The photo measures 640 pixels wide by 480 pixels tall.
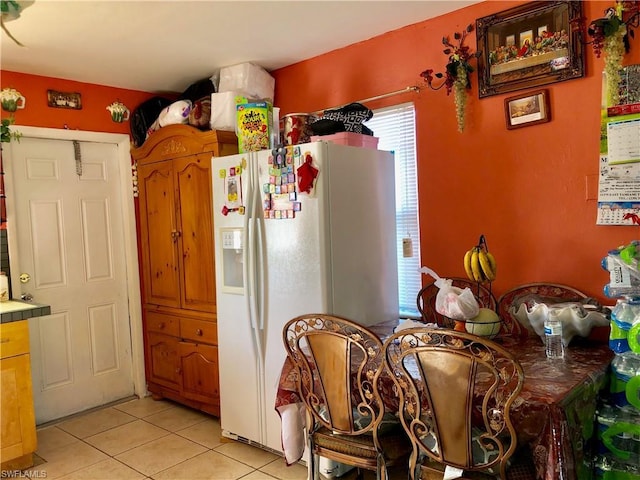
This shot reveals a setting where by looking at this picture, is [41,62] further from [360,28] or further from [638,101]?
[638,101]

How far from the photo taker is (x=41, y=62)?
128 inches

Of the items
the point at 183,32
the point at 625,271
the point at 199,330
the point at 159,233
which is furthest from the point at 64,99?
the point at 625,271

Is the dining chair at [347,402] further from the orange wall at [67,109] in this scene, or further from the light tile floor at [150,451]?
the orange wall at [67,109]

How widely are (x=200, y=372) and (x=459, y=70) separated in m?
2.53

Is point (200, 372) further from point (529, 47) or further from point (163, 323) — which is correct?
point (529, 47)

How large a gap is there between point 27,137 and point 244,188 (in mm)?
1758

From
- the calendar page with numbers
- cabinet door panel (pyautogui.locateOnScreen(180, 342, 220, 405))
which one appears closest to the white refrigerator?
cabinet door panel (pyautogui.locateOnScreen(180, 342, 220, 405))

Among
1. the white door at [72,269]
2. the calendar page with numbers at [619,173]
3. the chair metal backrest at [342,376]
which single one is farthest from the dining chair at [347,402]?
the white door at [72,269]

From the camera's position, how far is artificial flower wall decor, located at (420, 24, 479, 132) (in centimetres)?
264

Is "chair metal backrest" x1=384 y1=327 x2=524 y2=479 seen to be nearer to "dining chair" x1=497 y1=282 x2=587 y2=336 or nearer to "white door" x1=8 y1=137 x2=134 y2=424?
"dining chair" x1=497 y1=282 x2=587 y2=336

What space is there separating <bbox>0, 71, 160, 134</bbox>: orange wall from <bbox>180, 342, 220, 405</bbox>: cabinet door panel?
1770 mm

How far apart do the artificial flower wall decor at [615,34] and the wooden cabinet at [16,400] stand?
131 inches

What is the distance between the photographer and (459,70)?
264 centimetres

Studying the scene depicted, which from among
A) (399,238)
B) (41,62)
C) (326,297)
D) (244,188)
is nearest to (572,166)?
(399,238)
